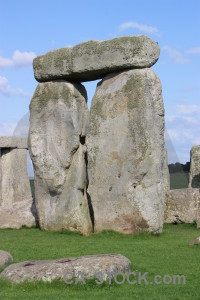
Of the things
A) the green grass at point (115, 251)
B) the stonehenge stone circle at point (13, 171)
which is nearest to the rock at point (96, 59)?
the green grass at point (115, 251)

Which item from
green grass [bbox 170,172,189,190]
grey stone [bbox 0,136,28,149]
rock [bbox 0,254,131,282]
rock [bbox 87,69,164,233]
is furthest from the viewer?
green grass [bbox 170,172,189,190]

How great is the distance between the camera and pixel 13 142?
814 inches

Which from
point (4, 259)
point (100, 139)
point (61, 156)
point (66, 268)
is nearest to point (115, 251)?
point (4, 259)

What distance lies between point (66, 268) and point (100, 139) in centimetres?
606

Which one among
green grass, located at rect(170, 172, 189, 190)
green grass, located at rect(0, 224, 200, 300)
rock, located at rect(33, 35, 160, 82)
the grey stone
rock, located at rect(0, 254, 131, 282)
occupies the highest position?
rock, located at rect(33, 35, 160, 82)

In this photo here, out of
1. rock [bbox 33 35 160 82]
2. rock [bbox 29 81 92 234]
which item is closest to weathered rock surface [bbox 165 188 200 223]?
rock [bbox 29 81 92 234]

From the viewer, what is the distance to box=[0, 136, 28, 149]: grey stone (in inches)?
803

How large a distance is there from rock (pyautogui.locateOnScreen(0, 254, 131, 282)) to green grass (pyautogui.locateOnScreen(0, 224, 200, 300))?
91 mm

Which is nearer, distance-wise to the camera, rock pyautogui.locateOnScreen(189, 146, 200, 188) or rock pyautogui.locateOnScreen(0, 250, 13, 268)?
rock pyautogui.locateOnScreen(0, 250, 13, 268)

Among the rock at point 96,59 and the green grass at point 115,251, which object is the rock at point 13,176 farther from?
the rock at point 96,59

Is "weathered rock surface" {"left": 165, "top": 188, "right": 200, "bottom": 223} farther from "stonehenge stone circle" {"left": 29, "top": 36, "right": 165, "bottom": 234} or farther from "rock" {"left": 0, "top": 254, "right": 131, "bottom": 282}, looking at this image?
"rock" {"left": 0, "top": 254, "right": 131, "bottom": 282}

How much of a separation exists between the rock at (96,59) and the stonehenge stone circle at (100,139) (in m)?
0.02

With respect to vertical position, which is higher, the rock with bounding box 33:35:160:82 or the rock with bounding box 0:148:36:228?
the rock with bounding box 33:35:160:82

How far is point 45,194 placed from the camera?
13664 mm
